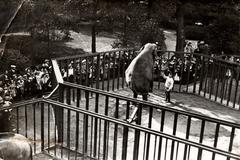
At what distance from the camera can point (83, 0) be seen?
40.4 ft

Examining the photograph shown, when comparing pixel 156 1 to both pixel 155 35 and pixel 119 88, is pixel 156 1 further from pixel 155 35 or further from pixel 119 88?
pixel 119 88

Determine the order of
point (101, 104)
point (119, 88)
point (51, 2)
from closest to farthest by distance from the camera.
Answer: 1. point (101, 104)
2. point (119, 88)
3. point (51, 2)

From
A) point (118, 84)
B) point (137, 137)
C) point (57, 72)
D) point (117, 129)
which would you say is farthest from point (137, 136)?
point (118, 84)

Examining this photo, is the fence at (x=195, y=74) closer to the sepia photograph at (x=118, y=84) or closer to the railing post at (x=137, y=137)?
the sepia photograph at (x=118, y=84)

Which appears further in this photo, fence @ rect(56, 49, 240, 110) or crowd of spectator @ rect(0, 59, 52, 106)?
crowd of spectator @ rect(0, 59, 52, 106)

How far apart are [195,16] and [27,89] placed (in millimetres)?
11338

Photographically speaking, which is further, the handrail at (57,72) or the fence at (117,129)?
the handrail at (57,72)

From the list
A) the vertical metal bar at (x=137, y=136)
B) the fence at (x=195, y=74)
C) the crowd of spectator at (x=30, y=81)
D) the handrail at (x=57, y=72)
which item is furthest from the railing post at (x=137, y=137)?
the crowd of spectator at (x=30, y=81)

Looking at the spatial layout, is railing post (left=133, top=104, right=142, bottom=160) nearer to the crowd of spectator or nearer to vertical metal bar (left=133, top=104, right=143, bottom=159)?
vertical metal bar (left=133, top=104, right=143, bottom=159)

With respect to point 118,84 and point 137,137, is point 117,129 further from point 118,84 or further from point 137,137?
point 118,84

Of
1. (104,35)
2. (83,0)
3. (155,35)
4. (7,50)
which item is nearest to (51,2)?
(83,0)

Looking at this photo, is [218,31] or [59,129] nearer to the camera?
[59,129]

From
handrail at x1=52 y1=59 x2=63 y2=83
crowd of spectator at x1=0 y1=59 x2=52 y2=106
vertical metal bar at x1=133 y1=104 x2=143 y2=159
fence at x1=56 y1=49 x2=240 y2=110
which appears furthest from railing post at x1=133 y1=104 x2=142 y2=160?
crowd of spectator at x1=0 y1=59 x2=52 y2=106

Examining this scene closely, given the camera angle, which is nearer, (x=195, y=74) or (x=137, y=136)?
(x=137, y=136)
